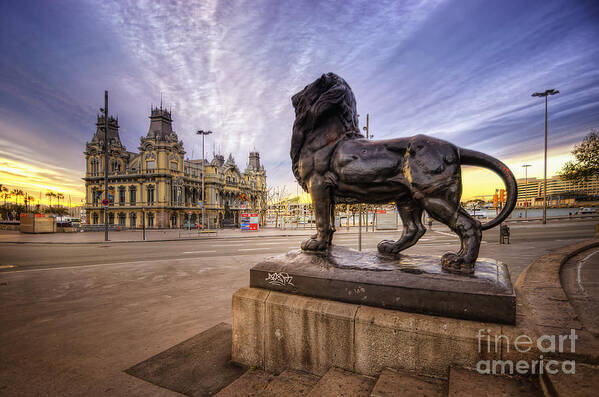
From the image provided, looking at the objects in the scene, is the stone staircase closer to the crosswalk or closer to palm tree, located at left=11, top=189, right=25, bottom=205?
the crosswalk

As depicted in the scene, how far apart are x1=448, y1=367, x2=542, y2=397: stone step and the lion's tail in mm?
1152

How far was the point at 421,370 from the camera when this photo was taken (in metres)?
1.79

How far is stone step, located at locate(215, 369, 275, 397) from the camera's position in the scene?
1.95 meters

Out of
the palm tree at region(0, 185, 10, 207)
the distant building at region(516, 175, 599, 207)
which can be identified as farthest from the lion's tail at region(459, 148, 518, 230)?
the palm tree at region(0, 185, 10, 207)

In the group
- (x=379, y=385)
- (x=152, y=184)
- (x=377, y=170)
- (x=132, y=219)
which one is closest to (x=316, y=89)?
(x=377, y=170)

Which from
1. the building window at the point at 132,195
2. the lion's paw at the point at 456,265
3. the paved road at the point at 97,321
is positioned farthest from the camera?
the building window at the point at 132,195

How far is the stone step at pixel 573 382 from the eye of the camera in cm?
118

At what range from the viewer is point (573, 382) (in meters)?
1.25

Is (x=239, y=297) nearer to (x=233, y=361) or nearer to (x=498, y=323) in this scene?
(x=233, y=361)

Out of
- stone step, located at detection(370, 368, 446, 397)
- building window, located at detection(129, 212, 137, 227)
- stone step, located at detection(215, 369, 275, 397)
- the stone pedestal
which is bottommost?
building window, located at detection(129, 212, 137, 227)

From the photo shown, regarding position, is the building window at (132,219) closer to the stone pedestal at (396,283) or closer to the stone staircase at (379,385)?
the stone pedestal at (396,283)

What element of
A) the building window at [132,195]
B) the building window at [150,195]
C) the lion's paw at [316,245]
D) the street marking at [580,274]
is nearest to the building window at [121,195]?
the building window at [132,195]

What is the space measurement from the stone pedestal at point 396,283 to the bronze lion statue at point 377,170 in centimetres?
23

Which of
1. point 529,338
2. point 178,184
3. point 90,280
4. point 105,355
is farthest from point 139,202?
point 529,338
